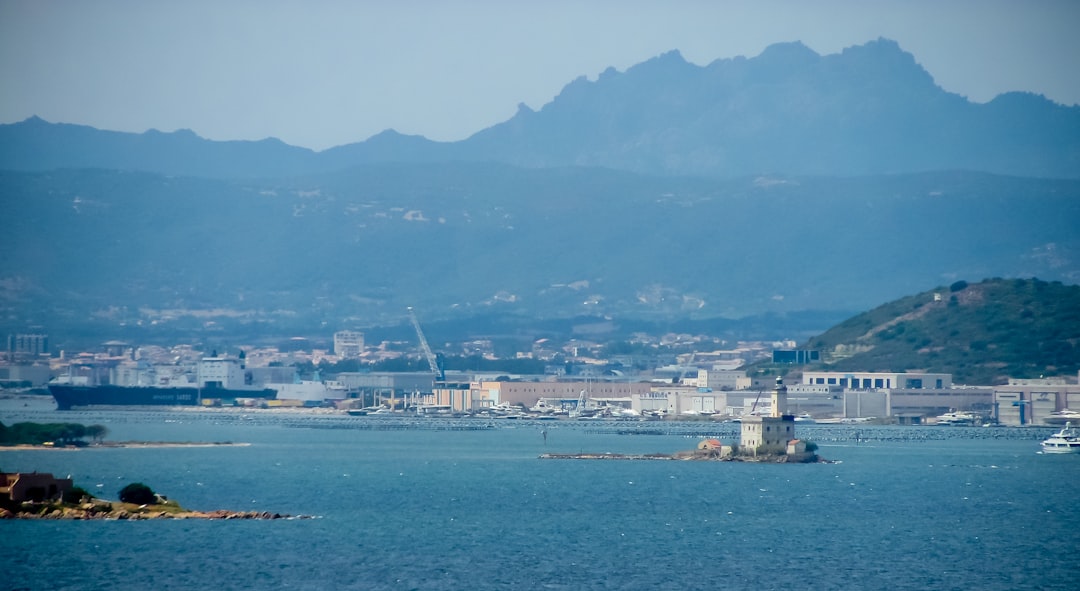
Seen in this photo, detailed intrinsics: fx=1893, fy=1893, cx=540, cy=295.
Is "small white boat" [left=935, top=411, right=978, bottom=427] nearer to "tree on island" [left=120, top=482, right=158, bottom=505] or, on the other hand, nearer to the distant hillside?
the distant hillside

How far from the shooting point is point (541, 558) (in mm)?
45500

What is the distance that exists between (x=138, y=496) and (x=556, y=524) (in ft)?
38.8

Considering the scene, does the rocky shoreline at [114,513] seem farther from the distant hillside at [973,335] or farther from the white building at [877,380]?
the distant hillside at [973,335]

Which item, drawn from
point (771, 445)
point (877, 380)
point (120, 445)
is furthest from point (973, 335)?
point (120, 445)

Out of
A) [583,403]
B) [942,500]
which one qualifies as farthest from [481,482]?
[583,403]

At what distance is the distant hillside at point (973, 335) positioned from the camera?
140 m

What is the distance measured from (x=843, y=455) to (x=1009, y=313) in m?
64.0

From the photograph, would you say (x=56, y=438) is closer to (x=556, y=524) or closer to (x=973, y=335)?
(x=556, y=524)

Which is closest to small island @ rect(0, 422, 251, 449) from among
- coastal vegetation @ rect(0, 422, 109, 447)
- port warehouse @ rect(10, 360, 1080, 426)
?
coastal vegetation @ rect(0, 422, 109, 447)

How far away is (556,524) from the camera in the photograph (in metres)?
54.0

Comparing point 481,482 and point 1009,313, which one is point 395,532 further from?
point 1009,313

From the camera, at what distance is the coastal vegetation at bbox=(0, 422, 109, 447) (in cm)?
8475

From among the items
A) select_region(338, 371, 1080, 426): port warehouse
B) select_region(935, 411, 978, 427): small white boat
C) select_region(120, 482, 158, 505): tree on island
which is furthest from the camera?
select_region(338, 371, 1080, 426): port warehouse

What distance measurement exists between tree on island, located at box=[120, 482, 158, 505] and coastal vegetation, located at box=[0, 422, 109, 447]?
31713 mm
